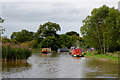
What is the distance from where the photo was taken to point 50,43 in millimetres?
104875

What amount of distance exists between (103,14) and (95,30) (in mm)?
5265

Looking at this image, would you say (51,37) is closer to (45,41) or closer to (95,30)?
(45,41)

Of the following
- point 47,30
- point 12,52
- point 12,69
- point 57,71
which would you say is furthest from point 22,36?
point 57,71

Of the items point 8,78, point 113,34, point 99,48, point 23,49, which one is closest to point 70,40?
point 99,48

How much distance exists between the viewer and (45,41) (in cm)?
10512

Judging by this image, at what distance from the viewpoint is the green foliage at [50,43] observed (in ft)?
343

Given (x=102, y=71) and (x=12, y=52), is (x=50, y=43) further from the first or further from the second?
(x=102, y=71)

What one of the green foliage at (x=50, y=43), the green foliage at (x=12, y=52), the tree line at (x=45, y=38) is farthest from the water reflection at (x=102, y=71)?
the green foliage at (x=50, y=43)

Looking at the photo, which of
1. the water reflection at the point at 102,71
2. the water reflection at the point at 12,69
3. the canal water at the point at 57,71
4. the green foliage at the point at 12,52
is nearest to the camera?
the canal water at the point at 57,71

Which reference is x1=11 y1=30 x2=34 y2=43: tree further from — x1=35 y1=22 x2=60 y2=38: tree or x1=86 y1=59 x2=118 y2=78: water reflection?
x1=86 y1=59 x2=118 y2=78: water reflection

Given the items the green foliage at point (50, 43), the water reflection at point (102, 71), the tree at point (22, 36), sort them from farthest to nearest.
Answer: the tree at point (22, 36), the green foliage at point (50, 43), the water reflection at point (102, 71)

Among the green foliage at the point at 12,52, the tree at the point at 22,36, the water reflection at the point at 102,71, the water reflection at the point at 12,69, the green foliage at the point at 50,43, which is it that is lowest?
the water reflection at the point at 102,71

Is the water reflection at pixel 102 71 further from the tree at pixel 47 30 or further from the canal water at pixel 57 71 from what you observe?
the tree at pixel 47 30

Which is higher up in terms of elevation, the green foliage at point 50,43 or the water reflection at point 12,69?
the green foliage at point 50,43
